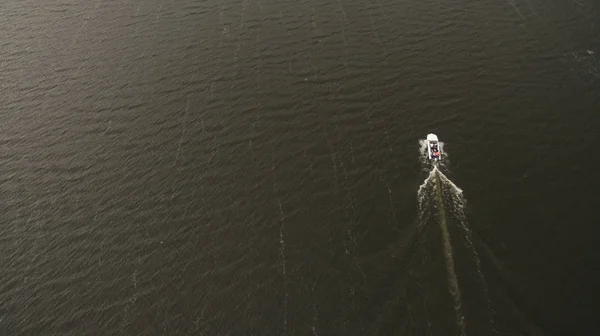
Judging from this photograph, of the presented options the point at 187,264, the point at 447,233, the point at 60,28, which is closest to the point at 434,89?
the point at 447,233

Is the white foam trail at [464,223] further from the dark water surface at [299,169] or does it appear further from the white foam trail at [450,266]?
the white foam trail at [450,266]

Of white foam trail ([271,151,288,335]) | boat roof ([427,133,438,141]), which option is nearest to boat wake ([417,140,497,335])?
boat roof ([427,133,438,141])

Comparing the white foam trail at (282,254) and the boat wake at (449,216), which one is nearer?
the boat wake at (449,216)

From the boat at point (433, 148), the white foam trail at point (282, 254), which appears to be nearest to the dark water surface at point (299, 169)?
the white foam trail at point (282, 254)

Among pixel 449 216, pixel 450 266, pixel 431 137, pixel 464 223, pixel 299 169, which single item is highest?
pixel 431 137

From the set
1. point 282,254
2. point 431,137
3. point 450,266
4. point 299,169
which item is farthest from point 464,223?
point 299,169

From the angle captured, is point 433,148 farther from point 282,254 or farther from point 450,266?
point 282,254
